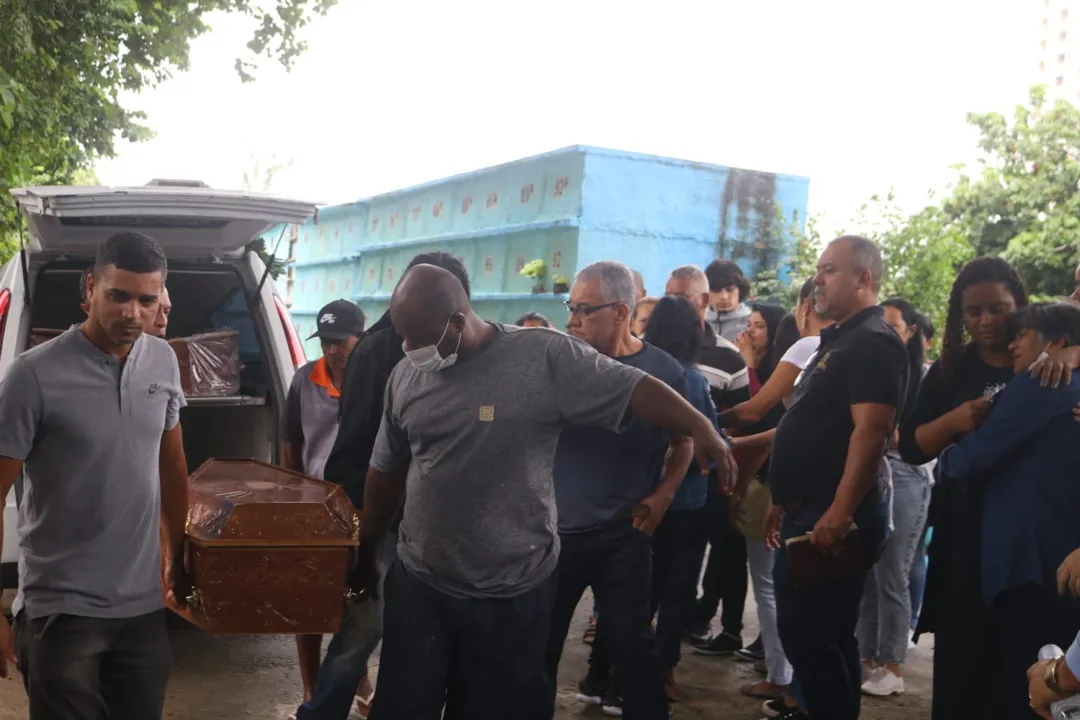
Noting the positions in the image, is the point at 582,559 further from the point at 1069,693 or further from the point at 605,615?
the point at 1069,693

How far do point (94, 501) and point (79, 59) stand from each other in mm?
7185

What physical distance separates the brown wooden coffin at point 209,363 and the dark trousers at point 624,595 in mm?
2734

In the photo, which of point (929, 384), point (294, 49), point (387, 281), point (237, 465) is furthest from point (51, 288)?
point (387, 281)

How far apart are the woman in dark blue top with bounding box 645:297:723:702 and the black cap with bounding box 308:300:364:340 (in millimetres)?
1345

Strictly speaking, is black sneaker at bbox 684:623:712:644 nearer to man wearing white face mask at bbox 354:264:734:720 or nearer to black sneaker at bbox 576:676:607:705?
black sneaker at bbox 576:676:607:705

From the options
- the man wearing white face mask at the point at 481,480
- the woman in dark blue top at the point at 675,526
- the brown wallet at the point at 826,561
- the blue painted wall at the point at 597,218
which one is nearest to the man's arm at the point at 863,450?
the brown wallet at the point at 826,561

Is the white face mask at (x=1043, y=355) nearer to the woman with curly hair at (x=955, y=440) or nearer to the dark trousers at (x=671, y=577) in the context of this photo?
the woman with curly hair at (x=955, y=440)

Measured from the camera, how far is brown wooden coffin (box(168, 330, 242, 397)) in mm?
5734

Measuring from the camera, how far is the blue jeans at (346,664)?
3824 mm

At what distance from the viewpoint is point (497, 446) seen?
2912mm

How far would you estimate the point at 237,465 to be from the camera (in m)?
3.77

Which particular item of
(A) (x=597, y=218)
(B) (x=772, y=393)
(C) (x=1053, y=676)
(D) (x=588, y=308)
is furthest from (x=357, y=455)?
(A) (x=597, y=218)

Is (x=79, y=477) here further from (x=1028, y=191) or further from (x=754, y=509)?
(x=1028, y=191)

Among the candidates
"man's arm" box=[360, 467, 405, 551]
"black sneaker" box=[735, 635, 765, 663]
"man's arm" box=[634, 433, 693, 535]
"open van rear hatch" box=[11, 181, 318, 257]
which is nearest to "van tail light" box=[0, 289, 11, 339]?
"open van rear hatch" box=[11, 181, 318, 257]
